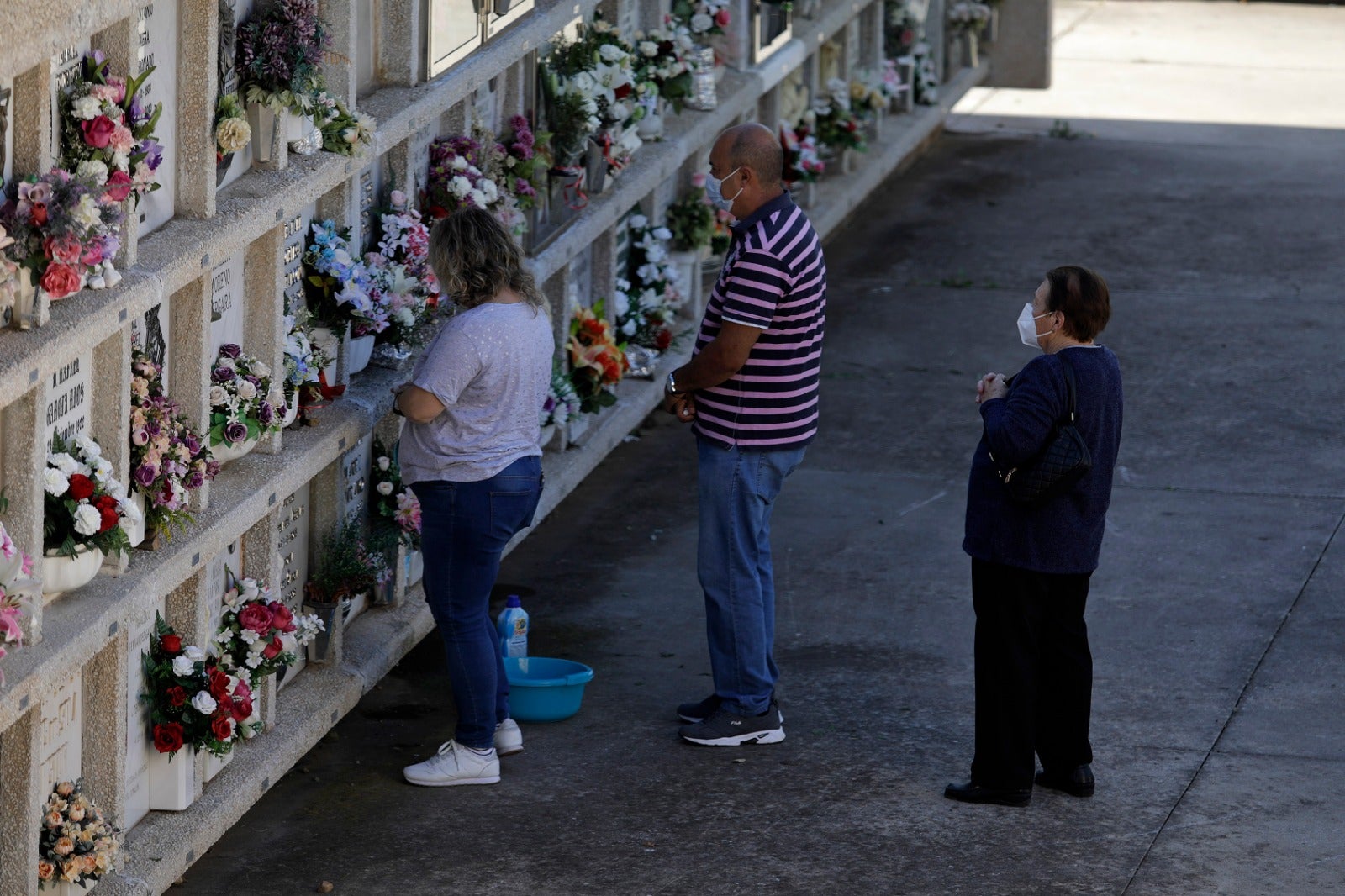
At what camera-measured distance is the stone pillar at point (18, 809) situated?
13.7ft

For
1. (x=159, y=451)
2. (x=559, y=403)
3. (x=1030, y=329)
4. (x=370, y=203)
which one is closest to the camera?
(x=159, y=451)

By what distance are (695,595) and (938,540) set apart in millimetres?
954

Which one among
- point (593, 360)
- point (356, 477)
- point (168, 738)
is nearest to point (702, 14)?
point (593, 360)

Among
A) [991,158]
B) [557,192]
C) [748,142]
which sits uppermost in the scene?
[748,142]

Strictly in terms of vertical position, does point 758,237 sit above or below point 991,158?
above

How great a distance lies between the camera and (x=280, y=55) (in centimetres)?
494

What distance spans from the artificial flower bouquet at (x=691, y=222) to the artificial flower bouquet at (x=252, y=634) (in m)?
3.89

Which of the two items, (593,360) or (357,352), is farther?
(593,360)

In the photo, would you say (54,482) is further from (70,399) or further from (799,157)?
(799,157)

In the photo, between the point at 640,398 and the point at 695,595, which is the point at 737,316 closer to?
the point at 695,595

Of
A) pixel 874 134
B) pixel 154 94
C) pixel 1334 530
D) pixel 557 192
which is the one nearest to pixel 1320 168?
pixel 874 134

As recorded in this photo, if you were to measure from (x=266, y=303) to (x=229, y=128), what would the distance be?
0.58m

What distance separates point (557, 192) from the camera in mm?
7422

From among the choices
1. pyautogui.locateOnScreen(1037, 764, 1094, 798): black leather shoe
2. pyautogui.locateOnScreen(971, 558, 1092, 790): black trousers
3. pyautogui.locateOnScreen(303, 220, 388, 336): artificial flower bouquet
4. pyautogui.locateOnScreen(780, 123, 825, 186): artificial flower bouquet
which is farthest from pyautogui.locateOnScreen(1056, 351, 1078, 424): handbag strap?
pyautogui.locateOnScreen(780, 123, 825, 186): artificial flower bouquet
